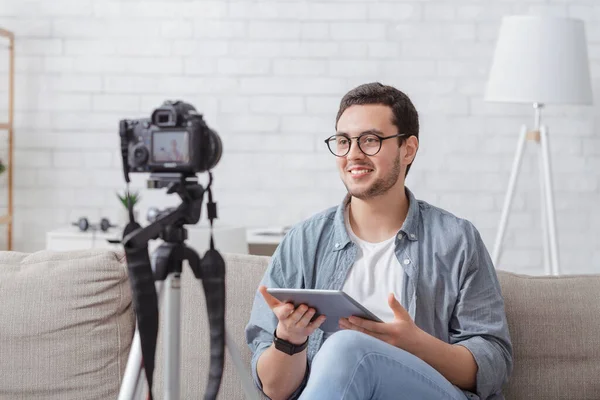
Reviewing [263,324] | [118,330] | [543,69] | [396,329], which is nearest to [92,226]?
[118,330]

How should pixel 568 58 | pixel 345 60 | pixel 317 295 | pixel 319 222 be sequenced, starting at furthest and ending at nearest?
pixel 345 60 < pixel 568 58 < pixel 319 222 < pixel 317 295

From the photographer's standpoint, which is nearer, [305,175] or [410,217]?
[410,217]

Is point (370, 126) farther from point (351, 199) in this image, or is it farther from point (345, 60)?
point (345, 60)

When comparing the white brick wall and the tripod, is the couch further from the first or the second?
the white brick wall

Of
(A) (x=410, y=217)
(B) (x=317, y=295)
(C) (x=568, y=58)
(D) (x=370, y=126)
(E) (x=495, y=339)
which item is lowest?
(E) (x=495, y=339)

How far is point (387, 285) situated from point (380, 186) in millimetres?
249

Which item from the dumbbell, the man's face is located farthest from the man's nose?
the dumbbell

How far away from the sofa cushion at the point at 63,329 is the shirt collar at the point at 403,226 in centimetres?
61

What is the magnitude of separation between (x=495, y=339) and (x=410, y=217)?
368 millimetres

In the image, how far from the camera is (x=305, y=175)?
14.9 ft

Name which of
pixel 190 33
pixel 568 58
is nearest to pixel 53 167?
pixel 190 33

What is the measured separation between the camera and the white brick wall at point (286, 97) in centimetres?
450

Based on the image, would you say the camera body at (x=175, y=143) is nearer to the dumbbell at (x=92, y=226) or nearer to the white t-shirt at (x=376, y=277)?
the white t-shirt at (x=376, y=277)

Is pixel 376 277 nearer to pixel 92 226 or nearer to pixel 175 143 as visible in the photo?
pixel 175 143
